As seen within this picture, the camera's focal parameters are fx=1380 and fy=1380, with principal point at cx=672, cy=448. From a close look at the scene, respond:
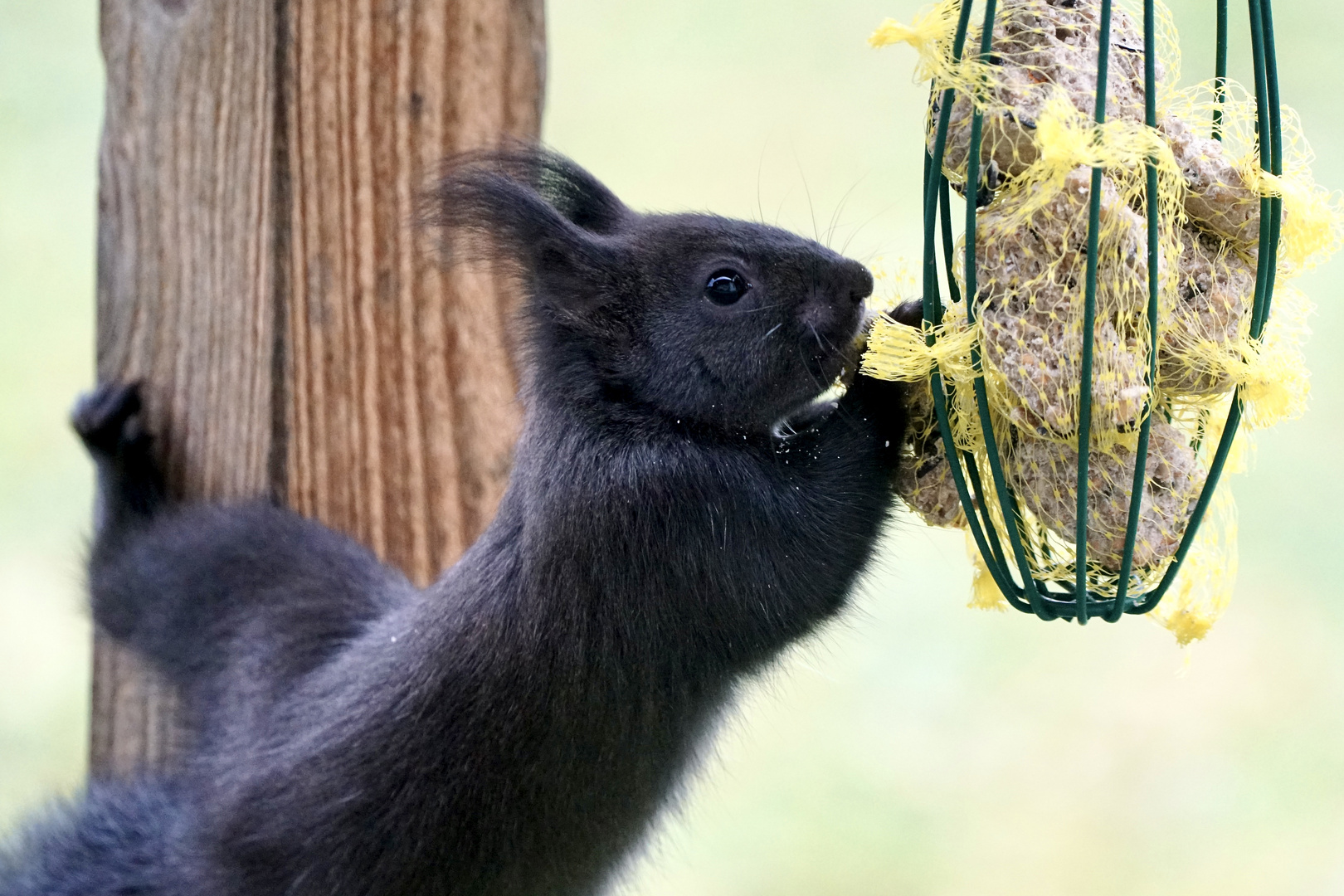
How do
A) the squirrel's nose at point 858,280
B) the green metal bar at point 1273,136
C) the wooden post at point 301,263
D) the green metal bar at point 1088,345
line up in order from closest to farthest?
the green metal bar at point 1088,345 → the green metal bar at point 1273,136 → the squirrel's nose at point 858,280 → the wooden post at point 301,263

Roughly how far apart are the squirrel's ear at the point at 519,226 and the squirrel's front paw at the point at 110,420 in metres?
1.06

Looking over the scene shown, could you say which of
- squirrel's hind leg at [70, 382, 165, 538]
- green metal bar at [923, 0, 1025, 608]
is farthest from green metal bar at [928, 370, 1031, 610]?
squirrel's hind leg at [70, 382, 165, 538]

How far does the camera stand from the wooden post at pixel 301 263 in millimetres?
3348

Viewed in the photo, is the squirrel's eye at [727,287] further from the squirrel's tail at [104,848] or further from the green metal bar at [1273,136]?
the squirrel's tail at [104,848]

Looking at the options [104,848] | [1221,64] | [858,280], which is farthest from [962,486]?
[104,848]

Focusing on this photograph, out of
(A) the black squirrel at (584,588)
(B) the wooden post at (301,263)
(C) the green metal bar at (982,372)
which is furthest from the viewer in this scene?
(B) the wooden post at (301,263)

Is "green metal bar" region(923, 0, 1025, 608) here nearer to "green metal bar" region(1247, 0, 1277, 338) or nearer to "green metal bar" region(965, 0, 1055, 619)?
"green metal bar" region(965, 0, 1055, 619)

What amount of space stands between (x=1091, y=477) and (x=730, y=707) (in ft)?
3.62

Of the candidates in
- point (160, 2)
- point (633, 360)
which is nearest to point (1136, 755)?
point (633, 360)

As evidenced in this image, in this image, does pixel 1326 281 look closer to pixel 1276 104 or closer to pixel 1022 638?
pixel 1022 638

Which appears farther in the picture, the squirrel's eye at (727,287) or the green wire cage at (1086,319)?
the squirrel's eye at (727,287)

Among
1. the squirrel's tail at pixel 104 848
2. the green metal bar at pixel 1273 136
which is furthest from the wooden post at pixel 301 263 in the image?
the green metal bar at pixel 1273 136

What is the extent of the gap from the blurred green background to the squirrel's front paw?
73.2 inches

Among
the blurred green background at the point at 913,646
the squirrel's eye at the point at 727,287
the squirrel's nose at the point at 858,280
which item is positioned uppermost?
the squirrel's nose at the point at 858,280
